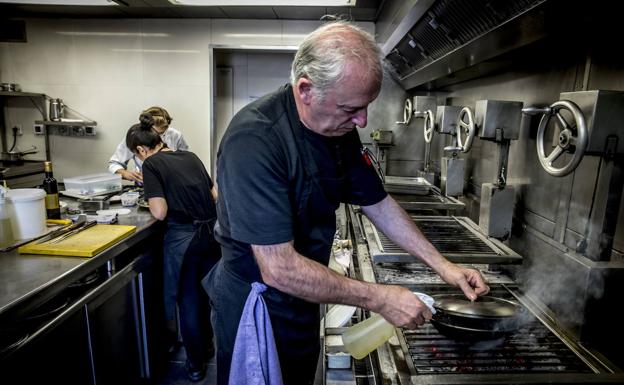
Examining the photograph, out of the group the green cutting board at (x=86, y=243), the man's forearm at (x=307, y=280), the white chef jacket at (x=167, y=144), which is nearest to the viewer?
the man's forearm at (x=307, y=280)

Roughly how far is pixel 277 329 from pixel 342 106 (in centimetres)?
79

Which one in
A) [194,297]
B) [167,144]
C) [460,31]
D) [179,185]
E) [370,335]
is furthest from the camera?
[167,144]

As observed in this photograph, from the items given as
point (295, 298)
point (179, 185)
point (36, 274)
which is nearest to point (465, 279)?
point (295, 298)

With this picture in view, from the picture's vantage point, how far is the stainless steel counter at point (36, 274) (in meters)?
1.40

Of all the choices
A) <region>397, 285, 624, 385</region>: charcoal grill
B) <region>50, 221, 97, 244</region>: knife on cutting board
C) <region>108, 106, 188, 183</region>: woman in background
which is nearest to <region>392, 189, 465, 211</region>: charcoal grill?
<region>397, 285, 624, 385</region>: charcoal grill

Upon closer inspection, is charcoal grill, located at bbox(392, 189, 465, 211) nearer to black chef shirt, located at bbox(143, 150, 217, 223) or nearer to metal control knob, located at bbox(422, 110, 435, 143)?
metal control knob, located at bbox(422, 110, 435, 143)

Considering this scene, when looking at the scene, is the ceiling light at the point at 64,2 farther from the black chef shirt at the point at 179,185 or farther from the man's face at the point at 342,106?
the man's face at the point at 342,106

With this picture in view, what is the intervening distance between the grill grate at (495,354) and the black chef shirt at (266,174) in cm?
47

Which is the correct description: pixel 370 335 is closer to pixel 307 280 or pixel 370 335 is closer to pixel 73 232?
pixel 307 280

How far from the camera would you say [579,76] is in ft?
4.78

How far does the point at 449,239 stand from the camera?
73.4 inches

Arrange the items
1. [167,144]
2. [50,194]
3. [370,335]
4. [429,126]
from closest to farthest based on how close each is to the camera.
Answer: [370,335] → [50,194] → [429,126] → [167,144]

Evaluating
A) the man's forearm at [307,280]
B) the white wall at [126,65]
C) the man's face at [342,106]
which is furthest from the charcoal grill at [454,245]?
the white wall at [126,65]

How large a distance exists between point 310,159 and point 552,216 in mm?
1067
